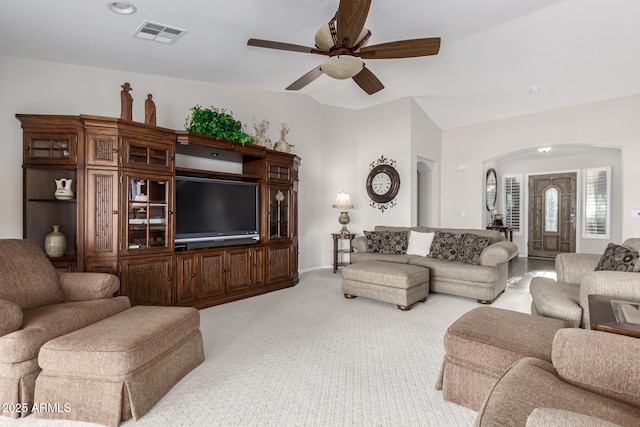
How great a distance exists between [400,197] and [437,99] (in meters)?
1.83

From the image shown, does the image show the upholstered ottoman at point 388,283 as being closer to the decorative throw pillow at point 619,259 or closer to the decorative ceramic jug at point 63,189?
the decorative throw pillow at point 619,259

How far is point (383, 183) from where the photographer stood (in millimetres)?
5922

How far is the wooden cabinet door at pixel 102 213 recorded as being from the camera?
9.93ft

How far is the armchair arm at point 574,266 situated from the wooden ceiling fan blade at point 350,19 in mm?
2791

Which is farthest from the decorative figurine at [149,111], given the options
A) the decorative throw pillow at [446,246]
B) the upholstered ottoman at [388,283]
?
the decorative throw pillow at [446,246]

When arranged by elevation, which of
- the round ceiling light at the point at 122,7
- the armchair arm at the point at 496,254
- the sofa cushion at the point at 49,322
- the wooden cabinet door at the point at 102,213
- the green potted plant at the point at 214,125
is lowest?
the sofa cushion at the point at 49,322

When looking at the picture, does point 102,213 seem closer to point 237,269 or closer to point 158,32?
point 237,269

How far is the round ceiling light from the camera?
269 cm

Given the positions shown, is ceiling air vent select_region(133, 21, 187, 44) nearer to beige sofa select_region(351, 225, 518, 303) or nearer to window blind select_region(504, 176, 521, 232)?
beige sofa select_region(351, 225, 518, 303)

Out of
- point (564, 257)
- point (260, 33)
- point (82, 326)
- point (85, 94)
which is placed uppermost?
point (260, 33)

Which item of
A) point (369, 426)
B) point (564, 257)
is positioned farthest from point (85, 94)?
point (564, 257)

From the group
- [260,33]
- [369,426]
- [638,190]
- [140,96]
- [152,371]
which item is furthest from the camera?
[638,190]

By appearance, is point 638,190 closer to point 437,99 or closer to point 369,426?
point 437,99

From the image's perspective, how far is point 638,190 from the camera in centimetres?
501
